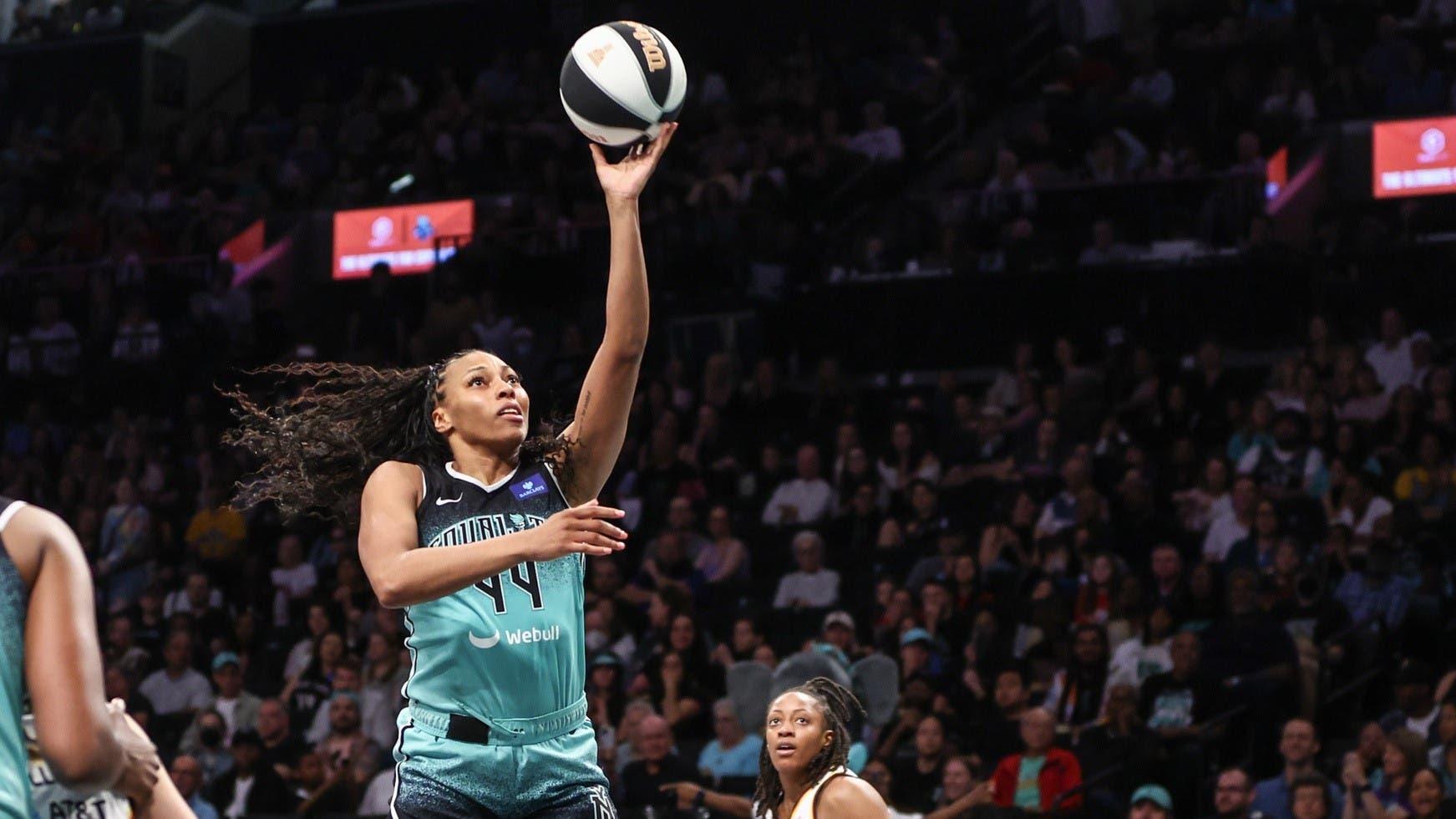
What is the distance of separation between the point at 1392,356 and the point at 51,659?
1156 cm

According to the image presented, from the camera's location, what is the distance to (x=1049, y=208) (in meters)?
15.6

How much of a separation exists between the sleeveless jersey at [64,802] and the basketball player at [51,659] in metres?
0.87

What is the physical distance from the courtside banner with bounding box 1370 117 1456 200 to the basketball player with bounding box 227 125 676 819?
38.9 ft

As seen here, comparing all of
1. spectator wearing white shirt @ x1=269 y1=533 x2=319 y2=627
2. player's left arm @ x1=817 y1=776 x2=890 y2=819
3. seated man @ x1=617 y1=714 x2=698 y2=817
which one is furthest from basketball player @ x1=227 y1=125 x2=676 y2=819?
spectator wearing white shirt @ x1=269 y1=533 x2=319 y2=627

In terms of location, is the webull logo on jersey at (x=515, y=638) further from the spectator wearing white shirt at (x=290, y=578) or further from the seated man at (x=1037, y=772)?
the spectator wearing white shirt at (x=290, y=578)

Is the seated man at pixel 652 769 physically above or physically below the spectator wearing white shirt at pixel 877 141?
below

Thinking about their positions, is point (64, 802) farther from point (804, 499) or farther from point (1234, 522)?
point (804, 499)

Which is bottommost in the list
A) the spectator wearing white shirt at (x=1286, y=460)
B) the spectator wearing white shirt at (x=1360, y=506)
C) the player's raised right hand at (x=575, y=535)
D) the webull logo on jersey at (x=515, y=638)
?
the spectator wearing white shirt at (x=1360, y=506)

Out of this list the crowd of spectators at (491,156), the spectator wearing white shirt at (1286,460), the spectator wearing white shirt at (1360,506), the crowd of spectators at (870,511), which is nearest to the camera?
the crowd of spectators at (870,511)

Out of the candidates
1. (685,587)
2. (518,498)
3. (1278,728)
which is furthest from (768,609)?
(518,498)

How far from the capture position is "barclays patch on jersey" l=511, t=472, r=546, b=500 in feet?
14.8

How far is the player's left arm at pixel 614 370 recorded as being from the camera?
458cm

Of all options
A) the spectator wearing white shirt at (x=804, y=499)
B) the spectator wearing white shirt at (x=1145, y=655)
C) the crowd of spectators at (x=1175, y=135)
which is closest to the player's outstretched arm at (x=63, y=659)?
the spectator wearing white shirt at (x=1145, y=655)

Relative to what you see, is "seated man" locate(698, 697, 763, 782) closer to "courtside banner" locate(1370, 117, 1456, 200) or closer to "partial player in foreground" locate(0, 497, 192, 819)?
"courtside banner" locate(1370, 117, 1456, 200)
